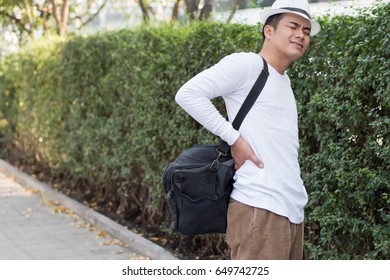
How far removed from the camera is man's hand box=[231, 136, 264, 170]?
11.6 feet

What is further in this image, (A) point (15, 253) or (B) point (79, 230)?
(B) point (79, 230)

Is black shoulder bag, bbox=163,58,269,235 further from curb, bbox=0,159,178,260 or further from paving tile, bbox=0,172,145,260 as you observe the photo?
paving tile, bbox=0,172,145,260

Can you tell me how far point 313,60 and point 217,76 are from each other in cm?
186

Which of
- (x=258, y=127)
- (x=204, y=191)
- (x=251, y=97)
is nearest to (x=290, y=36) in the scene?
(x=251, y=97)

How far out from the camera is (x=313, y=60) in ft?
17.1

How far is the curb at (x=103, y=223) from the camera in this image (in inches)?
285

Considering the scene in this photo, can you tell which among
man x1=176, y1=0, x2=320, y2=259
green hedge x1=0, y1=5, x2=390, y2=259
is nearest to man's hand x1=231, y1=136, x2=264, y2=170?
man x1=176, y1=0, x2=320, y2=259

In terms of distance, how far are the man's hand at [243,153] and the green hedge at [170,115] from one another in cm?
133

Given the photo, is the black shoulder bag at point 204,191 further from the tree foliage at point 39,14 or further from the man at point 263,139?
the tree foliage at point 39,14

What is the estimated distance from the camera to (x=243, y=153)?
3.54 metres

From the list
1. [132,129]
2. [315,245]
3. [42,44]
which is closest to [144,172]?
[132,129]

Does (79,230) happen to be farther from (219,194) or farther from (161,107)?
(219,194)

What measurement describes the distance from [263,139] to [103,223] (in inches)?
202

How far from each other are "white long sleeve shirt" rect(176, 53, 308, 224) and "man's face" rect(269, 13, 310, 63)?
0.37 ft
